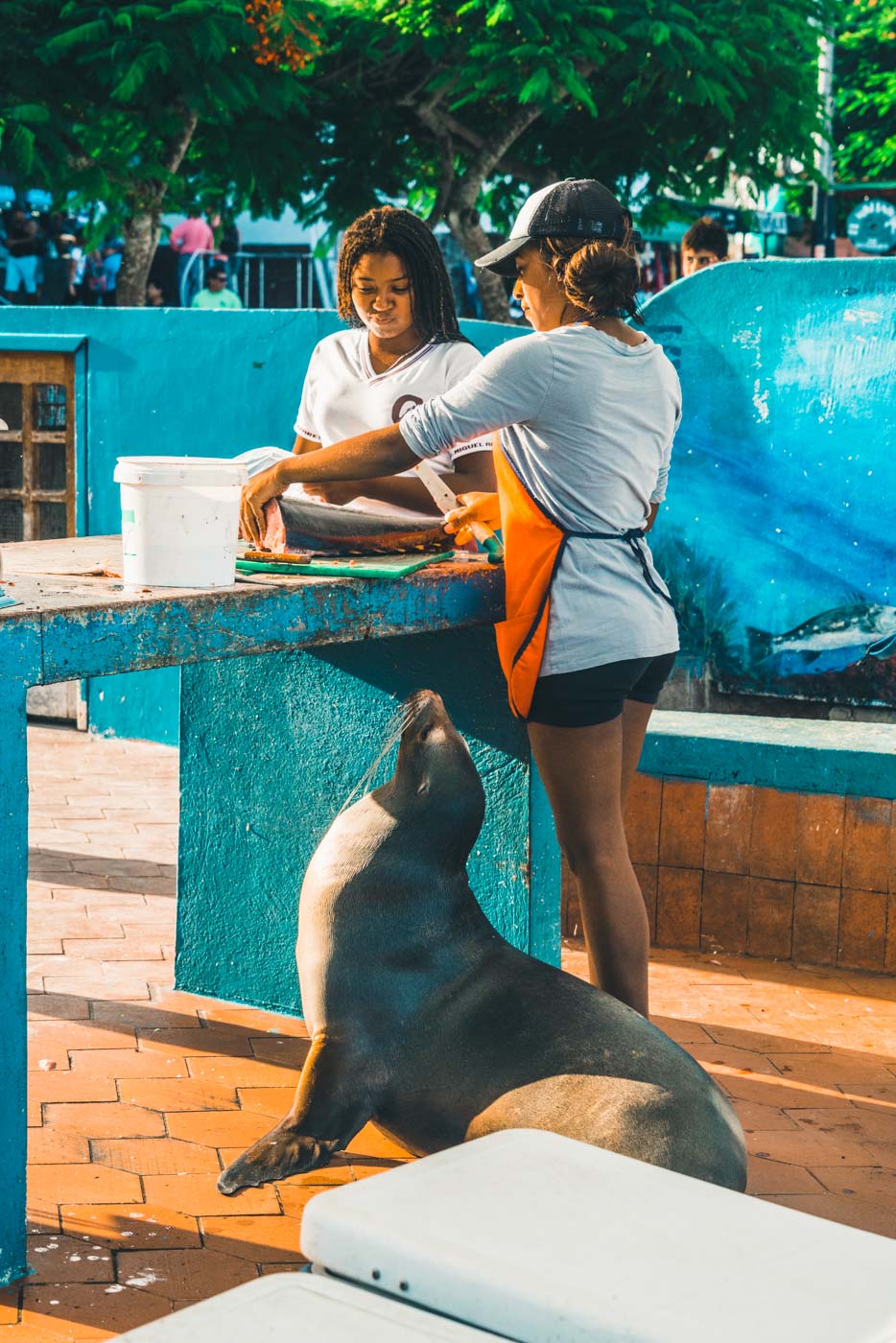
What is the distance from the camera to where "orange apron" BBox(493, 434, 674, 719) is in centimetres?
337

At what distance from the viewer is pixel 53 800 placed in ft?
21.7

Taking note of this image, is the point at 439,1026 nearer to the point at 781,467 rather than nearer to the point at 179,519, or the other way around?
the point at 179,519

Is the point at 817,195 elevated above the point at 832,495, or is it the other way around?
the point at 817,195

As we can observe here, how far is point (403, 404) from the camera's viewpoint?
12.9 ft

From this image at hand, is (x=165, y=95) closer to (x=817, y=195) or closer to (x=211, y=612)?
(x=817, y=195)

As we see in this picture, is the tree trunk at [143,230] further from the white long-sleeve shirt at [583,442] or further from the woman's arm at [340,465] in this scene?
the white long-sleeve shirt at [583,442]

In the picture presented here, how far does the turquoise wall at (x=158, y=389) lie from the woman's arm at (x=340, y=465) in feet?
11.7

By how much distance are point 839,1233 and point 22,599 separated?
6.21ft

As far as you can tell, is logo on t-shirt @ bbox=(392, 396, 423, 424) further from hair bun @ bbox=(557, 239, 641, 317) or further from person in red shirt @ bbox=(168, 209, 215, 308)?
person in red shirt @ bbox=(168, 209, 215, 308)

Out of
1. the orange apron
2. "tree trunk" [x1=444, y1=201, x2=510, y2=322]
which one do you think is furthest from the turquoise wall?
"tree trunk" [x1=444, y1=201, x2=510, y2=322]

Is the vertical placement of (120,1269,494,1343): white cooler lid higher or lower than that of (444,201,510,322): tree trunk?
lower

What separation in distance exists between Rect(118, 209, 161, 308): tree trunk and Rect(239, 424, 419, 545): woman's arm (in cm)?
1064

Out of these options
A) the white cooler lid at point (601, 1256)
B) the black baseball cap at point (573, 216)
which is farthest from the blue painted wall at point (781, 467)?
the white cooler lid at point (601, 1256)

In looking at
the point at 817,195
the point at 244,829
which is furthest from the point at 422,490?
the point at 817,195
